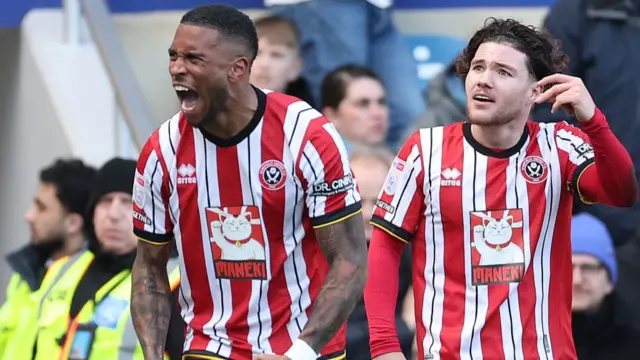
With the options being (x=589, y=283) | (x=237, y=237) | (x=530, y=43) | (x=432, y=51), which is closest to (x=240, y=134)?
(x=237, y=237)

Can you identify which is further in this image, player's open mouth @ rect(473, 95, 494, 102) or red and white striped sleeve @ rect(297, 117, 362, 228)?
player's open mouth @ rect(473, 95, 494, 102)

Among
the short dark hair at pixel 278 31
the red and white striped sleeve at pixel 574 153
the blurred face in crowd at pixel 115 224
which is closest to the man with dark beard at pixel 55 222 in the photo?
the blurred face in crowd at pixel 115 224

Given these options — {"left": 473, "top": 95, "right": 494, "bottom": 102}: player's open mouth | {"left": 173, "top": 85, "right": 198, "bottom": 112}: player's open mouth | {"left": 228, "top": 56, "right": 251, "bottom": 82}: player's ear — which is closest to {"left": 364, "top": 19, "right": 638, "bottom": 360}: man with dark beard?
{"left": 473, "top": 95, "right": 494, "bottom": 102}: player's open mouth

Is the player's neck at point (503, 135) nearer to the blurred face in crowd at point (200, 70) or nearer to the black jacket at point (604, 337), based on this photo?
the blurred face in crowd at point (200, 70)

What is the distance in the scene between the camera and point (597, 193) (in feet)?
19.1

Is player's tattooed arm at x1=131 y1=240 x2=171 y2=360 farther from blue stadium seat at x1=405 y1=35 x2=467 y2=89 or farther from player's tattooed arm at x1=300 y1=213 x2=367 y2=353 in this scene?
blue stadium seat at x1=405 y1=35 x2=467 y2=89

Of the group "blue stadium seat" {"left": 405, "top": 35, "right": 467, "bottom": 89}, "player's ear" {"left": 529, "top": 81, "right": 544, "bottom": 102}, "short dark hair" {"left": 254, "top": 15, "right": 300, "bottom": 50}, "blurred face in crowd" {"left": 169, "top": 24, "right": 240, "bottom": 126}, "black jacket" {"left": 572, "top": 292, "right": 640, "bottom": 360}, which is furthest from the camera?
"blue stadium seat" {"left": 405, "top": 35, "right": 467, "bottom": 89}

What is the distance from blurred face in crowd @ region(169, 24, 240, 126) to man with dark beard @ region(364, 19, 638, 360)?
770mm

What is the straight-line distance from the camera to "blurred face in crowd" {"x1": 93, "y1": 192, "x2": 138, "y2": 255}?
290 inches

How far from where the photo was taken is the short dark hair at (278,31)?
8891 mm

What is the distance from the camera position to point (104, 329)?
7.07 meters

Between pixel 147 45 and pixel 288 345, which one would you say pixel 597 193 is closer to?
pixel 288 345

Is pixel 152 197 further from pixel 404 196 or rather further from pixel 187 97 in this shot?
pixel 404 196

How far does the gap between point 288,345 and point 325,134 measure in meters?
0.70
